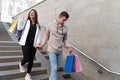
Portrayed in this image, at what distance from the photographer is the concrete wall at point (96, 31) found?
4.39 meters

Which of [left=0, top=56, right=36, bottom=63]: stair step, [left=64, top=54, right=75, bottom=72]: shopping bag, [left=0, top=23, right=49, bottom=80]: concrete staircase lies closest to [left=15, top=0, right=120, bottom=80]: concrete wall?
[left=64, top=54, right=75, bottom=72]: shopping bag

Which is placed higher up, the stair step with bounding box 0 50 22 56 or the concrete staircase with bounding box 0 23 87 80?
the stair step with bounding box 0 50 22 56

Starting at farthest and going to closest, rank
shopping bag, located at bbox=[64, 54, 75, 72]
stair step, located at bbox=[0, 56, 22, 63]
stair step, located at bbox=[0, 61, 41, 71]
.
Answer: stair step, located at bbox=[0, 56, 22, 63], stair step, located at bbox=[0, 61, 41, 71], shopping bag, located at bbox=[64, 54, 75, 72]

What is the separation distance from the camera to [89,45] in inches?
203

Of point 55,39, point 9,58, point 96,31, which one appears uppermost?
point 96,31

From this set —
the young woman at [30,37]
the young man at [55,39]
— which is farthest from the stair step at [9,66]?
the young man at [55,39]

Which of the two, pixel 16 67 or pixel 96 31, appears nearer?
pixel 16 67

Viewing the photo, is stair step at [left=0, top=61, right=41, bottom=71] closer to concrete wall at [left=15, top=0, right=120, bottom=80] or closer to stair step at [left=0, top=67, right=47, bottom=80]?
stair step at [left=0, top=67, right=47, bottom=80]

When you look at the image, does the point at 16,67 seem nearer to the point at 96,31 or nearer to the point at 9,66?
the point at 9,66

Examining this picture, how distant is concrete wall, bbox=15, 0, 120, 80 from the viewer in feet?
14.4

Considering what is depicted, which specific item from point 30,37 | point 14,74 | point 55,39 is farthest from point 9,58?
point 55,39

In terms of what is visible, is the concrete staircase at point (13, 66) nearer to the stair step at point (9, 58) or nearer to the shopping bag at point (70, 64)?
the stair step at point (9, 58)

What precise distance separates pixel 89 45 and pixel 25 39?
1.89 m

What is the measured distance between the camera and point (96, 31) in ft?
16.3
